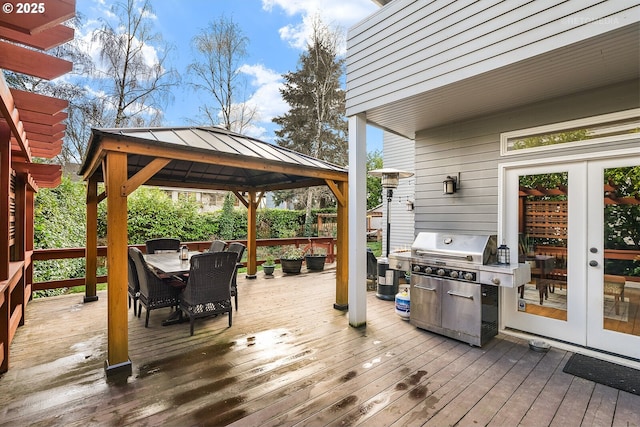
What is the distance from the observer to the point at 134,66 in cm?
937

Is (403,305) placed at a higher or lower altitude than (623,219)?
lower

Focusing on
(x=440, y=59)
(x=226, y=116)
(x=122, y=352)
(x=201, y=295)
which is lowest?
(x=122, y=352)

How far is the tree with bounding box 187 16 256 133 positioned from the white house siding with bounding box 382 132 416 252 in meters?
6.54

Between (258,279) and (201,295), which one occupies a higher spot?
(201,295)

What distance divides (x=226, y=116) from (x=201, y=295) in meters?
10.2

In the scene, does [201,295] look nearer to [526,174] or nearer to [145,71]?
[526,174]

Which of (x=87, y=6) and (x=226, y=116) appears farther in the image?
(x=226, y=116)

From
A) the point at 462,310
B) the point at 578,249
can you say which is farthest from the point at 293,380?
the point at 578,249

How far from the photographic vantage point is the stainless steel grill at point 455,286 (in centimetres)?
345

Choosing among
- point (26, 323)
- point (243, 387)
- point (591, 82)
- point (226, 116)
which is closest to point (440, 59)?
point (591, 82)

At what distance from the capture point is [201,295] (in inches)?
149

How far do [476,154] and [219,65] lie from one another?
36.5ft

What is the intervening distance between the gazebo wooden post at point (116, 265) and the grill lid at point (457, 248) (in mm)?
3387

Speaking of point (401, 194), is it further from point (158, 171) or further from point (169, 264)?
point (158, 171)
